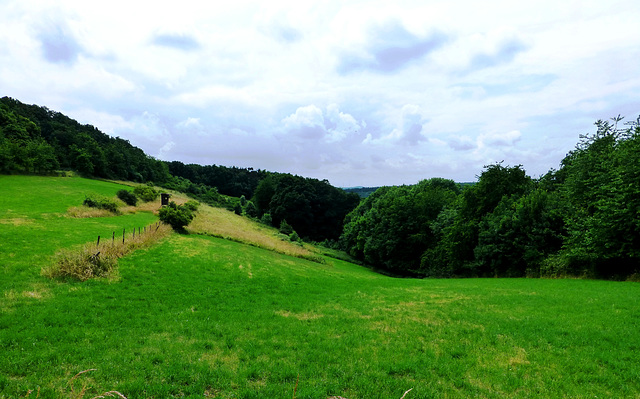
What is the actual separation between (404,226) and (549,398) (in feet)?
157

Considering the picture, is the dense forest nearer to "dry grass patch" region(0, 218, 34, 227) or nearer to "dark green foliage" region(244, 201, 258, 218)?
"dark green foliage" region(244, 201, 258, 218)

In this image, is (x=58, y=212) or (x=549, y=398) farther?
(x=58, y=212)

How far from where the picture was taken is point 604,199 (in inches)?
992

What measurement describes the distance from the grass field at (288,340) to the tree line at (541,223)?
8631 mm

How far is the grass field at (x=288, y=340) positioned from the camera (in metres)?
6.60

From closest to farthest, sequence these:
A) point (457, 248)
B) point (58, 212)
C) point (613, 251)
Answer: point (613, 251), point (58, 212), point (457, 248)

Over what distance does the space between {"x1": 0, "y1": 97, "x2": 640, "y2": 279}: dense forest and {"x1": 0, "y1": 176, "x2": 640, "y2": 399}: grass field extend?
30.3 ft

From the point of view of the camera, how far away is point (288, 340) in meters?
9.52

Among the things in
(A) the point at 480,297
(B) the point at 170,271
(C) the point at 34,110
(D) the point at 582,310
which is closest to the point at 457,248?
(A) the point at 480,297

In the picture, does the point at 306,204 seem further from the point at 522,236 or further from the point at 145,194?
the point at 522,236

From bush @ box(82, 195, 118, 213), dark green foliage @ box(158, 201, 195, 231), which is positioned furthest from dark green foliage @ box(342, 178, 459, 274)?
bush @ box(82, 195, 118, 213)

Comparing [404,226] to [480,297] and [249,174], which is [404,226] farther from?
[249,174]

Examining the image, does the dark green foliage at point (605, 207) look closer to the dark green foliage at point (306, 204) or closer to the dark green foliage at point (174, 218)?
the dark green foliage at point (174, 218)

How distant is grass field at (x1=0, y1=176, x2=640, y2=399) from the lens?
6.60 m
